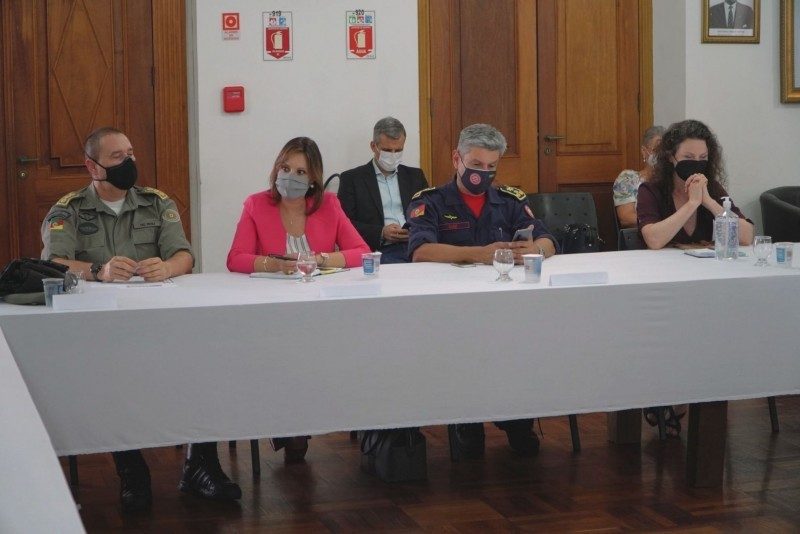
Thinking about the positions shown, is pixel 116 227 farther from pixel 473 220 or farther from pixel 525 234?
pixel 525 234

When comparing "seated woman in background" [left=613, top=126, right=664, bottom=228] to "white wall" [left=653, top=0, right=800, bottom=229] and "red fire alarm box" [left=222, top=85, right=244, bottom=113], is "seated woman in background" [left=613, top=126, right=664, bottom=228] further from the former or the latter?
"red fire alarm box" [left=222, top=85, right=244, bottom=113]

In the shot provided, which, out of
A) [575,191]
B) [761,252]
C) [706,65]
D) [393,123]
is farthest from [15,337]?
[706,65]

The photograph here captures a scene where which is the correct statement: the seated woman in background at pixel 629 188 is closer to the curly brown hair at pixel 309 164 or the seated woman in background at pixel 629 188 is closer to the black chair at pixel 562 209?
the black chair at pixel 562 209

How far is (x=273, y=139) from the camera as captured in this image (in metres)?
6.45

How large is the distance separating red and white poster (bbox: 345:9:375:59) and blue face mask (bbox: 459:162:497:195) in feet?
8.06

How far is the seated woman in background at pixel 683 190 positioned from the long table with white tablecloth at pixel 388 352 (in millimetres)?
870

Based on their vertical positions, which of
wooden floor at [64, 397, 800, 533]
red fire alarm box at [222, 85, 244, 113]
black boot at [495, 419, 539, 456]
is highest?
red fire alarm box at [222, 85, 244, 113]

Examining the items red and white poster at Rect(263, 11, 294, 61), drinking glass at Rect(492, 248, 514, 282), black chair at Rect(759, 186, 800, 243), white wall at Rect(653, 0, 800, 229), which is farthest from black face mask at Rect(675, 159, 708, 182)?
red and white poster at Rect(263, 11, 294, 61)

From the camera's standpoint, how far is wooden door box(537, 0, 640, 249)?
689cm

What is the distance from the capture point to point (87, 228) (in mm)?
3938

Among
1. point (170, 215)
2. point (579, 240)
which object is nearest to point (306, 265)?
point (170, 215)

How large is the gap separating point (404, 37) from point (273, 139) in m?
1.02

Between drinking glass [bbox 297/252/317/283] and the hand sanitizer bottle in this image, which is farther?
the hand sanitizer bottle

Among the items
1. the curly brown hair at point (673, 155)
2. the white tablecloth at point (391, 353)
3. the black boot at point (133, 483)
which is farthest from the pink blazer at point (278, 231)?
the curly brown hair at point (673, 155)
